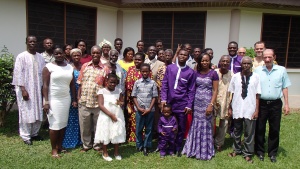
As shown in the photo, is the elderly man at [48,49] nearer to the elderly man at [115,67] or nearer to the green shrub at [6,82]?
the green shrub at [6,82]

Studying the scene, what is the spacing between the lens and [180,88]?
4.30m

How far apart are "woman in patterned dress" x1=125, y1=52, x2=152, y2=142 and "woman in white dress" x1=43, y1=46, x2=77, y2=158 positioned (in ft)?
3.39

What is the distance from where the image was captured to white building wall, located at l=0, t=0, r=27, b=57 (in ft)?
21.0

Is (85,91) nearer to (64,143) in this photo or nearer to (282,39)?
(64,143)

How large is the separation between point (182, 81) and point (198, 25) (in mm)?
5136

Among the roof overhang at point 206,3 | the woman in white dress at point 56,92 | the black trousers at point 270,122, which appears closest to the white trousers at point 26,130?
the woman in white dress at point 56,92

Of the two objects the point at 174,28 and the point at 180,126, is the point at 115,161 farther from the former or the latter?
the point at 174,28

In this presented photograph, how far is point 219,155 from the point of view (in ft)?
15.0

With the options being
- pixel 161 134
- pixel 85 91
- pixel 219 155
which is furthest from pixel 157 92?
pixel 219 155

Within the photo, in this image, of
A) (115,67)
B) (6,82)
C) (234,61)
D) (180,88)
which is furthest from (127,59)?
(6,82)

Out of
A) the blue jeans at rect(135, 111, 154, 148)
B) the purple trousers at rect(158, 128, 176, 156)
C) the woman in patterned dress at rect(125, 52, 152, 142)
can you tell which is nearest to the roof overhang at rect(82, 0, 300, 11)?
the woman in patterned dress at rect(125, 52, 152, 142)

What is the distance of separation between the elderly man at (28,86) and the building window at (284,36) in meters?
7.44

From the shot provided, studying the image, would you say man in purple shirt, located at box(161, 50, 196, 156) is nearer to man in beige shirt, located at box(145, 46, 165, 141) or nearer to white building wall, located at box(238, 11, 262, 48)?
man in beige shirt, located at box(145, 46, 165, 141)

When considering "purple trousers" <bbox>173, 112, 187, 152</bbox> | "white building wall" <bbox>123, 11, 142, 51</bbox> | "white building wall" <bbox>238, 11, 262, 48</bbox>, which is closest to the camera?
"purple trousers" <bbox>173, 112, 187, 152</bbox>
